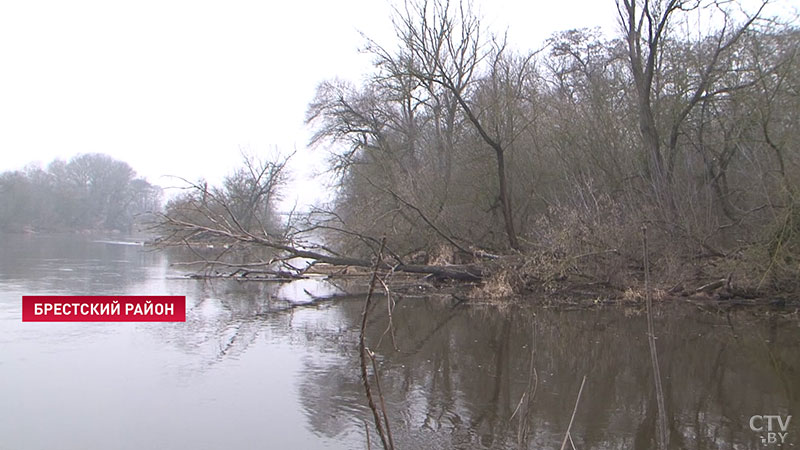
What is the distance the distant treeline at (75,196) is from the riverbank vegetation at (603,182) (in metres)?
56.2

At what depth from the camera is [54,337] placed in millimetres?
10664

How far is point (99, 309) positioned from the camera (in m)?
13.8

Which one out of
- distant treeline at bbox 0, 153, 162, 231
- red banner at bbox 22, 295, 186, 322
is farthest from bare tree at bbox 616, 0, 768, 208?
distant treeline at bbox 0, 153, 162, 231

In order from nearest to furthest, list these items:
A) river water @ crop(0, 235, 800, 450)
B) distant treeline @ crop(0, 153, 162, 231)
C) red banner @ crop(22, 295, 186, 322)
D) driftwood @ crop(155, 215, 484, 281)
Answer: river water @ crop(0, 235, 800, 450) → red banner @ crop(22, 295, 186, 322) → driftwood @ crop(155, 215, 484, 281) → distant treeline @ crop(0, 153, 162, 231)

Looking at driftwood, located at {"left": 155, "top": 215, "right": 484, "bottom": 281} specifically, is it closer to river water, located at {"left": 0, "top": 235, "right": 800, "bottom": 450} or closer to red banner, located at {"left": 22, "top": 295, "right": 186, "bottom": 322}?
red banner, located at {"left": 22, "top": 295, "right": 186, "bottom": 322}

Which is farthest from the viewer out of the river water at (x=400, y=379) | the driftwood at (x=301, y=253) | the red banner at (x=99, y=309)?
the driftwood at (x=301, y=253)

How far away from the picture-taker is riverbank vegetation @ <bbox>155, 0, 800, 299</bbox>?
49.8 feet

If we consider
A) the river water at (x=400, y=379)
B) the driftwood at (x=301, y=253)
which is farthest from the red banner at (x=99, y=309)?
the driftwood at (x=301, y=253)

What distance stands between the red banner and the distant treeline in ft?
192

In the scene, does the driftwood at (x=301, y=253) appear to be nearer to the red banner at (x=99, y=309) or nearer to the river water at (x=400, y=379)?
the red banner at (x=99, y=309)

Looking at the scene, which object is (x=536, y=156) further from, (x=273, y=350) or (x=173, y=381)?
(x=173, y=381)

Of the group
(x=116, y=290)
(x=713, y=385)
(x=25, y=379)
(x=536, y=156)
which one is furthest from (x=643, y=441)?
(x=536, y=156)

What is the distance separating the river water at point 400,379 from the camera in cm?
620

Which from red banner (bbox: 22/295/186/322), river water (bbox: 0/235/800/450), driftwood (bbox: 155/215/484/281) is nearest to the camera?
river water (bbox: 0/235/800/450)
